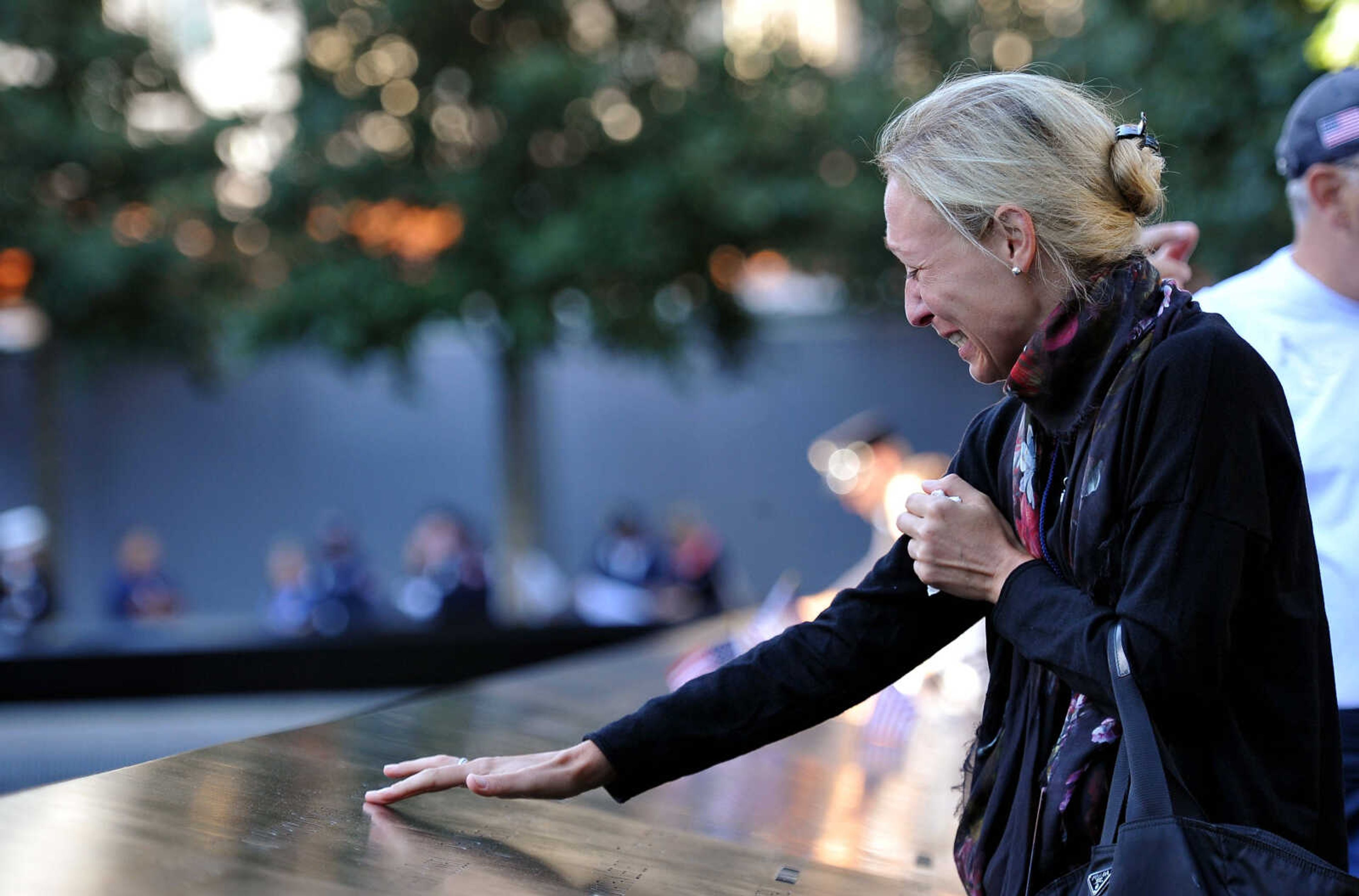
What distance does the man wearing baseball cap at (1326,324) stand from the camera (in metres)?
2.20

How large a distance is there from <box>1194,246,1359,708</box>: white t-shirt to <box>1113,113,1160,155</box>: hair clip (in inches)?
20.8

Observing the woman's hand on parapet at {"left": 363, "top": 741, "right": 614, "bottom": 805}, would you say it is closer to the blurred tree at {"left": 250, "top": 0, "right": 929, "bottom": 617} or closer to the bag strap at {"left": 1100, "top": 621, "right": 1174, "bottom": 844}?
the bag strap at {"left": 1100, "top": 621, "right": 1174, "bottom": 844}

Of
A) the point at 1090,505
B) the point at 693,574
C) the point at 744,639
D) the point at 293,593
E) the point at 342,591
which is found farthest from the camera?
the point at 693,574

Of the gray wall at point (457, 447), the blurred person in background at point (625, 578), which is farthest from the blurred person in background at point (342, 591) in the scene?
the gray wall at point (457, 447)

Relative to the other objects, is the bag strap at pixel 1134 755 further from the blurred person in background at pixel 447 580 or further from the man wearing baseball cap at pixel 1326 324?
the blurred person in background at pixel 447 580

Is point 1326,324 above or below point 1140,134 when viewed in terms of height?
below

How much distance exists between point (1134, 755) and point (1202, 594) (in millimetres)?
194

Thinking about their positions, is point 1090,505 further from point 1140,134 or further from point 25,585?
point 25,585

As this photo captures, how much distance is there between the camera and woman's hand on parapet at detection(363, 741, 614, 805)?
2.08m

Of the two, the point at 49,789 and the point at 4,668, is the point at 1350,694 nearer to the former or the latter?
the point at 49,789

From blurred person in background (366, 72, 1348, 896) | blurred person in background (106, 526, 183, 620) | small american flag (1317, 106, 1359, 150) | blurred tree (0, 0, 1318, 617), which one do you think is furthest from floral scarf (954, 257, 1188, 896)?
blurred person in background (106, 526, 183, 620)

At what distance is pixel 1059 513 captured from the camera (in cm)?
171

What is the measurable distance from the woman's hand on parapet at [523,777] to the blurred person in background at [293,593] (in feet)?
30.8

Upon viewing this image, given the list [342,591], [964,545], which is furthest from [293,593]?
[964,545]
